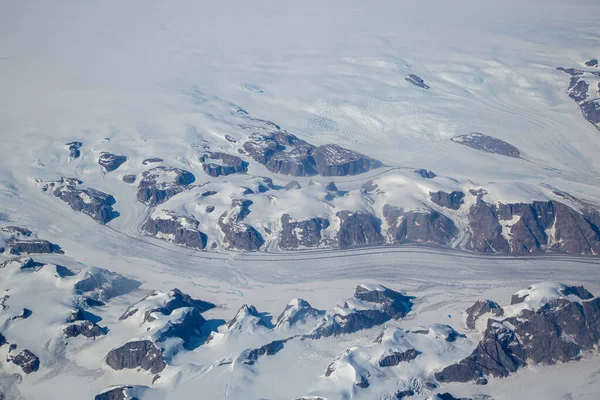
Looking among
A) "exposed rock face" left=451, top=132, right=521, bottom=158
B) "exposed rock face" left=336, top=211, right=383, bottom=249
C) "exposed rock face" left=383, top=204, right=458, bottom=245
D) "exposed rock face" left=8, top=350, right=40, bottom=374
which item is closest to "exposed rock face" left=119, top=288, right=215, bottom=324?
"exposed rock face" left=8, top=350, right=40, bottom=374

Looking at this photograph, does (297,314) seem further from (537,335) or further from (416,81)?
(416,81)

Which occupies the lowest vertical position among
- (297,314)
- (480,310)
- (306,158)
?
(297,314)

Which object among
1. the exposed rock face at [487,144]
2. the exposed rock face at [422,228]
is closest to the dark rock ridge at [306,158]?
the exposed rock face at [487,144]

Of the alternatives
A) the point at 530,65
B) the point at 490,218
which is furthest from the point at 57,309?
the point at 530,65

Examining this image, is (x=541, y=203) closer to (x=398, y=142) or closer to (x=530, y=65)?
(x=398, y=142)

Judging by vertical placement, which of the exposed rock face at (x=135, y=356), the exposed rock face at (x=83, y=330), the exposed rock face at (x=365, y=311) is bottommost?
the exposed rock face at (x=83, y=330)

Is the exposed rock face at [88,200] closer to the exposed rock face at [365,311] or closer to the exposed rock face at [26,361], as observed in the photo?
the exposed rock face at [26,361]

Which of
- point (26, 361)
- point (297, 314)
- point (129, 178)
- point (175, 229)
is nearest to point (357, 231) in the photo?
point (297, 314)
